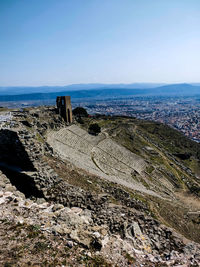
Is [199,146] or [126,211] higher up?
[126,211]

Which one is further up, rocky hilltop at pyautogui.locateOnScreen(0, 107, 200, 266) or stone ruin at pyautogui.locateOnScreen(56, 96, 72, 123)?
stone ruin at pyautogui.locateOnScreen(56, 96, 72, 123)

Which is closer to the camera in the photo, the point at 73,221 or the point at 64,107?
the point at 73,221

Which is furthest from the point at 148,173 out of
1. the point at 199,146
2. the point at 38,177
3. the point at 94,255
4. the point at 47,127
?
the point at 199,146

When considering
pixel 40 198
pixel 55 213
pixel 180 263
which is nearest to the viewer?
pixel 180 263

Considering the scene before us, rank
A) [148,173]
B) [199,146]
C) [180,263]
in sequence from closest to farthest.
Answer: [180,263], [148,173], [199,146]

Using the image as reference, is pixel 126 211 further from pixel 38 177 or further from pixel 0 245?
pixel 0 245

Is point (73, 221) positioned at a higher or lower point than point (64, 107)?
lower

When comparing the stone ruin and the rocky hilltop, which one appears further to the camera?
the stone ruin

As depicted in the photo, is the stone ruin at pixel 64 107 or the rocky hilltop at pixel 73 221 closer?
the rocky hilltop at pixel 73 221

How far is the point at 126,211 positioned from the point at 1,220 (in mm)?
6321

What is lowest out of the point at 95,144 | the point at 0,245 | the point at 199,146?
the point at 199,146

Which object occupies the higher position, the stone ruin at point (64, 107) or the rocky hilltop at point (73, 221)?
the stone ruin at point (64, 107)

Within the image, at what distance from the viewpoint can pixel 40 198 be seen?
10898mm

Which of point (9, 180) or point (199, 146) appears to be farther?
point (199, 146)
